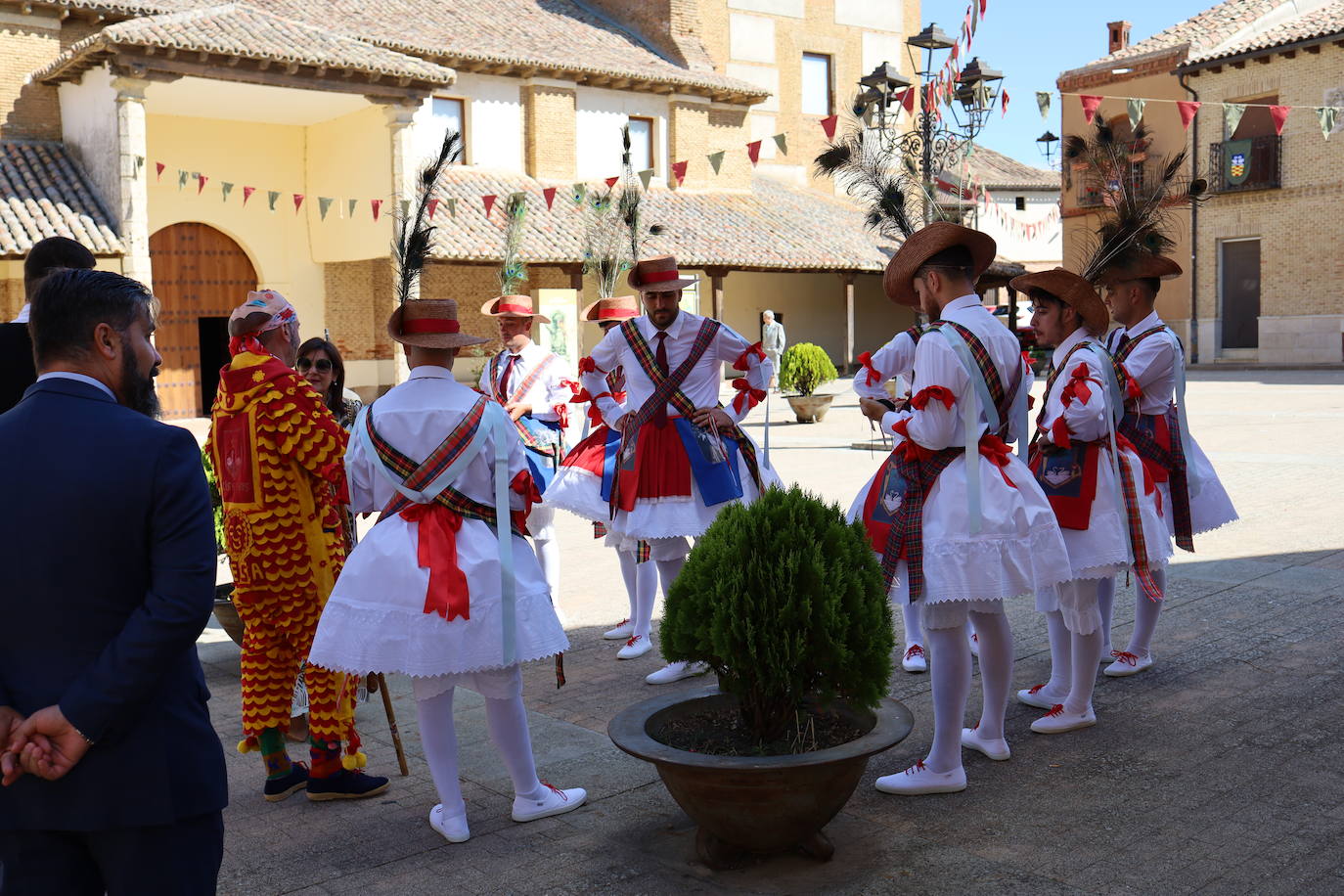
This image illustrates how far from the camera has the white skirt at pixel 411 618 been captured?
385 cm

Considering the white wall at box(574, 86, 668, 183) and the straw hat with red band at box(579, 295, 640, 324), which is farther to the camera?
the white wall at box(574, 86, 668, 183)

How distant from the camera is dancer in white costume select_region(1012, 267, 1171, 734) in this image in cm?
476

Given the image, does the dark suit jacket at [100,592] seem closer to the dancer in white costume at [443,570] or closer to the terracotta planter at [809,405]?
the dancer in white costume at [443,570]

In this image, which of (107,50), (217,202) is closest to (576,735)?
(107,50)

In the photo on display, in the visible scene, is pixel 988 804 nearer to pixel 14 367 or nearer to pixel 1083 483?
pixel 1083 483

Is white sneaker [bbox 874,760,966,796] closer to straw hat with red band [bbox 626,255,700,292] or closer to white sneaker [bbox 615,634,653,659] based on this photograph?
white sneaker [bbox 615,634,653,659]

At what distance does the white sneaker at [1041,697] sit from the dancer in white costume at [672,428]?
1.47m

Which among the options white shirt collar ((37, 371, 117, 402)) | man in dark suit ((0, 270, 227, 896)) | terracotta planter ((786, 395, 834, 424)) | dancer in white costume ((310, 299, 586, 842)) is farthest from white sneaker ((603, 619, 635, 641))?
terracotta planter ((786, 395, 834, 424))

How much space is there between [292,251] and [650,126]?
9.69m

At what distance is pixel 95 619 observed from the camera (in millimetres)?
2328

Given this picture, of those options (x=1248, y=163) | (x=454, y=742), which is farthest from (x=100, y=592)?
(x=1248, y=163)

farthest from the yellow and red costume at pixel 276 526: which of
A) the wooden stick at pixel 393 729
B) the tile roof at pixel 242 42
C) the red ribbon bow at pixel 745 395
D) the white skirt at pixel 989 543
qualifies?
the tile roof at pixel 242 42

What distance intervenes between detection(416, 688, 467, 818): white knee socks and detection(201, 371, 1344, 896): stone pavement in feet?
0.43

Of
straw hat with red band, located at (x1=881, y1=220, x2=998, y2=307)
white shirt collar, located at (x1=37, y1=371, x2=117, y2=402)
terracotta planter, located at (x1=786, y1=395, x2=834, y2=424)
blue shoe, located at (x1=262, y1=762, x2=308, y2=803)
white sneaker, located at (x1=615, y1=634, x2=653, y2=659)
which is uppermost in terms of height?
straw hat with red band, located at (x1=881, y1=220, x2=998, y2=307)
